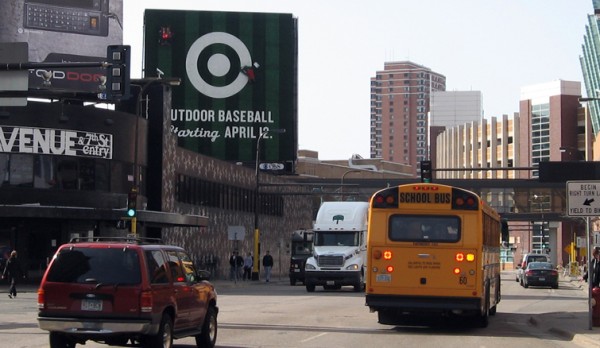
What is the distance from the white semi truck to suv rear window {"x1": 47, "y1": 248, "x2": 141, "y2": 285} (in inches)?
1173

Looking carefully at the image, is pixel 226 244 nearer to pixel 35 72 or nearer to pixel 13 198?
pixel 35 72

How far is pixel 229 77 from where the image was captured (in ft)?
262

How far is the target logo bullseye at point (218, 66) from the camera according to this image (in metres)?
79.8

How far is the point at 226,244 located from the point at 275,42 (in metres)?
16.5

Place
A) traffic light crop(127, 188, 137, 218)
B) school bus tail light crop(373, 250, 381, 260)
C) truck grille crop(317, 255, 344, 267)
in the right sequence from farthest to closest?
truck grille crop(317, 255, 344, 267) → traffic light crop(127, 188, 137, 218) → school bus tail light crop(373, 250, 381, 260)

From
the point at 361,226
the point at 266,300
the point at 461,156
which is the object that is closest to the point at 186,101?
the point at 361,226

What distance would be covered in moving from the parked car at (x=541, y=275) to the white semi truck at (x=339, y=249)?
49.9 feet

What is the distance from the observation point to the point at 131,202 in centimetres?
4225

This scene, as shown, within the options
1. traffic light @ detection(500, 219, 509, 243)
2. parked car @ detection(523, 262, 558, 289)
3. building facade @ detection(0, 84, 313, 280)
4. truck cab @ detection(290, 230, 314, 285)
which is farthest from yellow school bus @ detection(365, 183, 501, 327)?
parked car @ detection(523, 262, 558, 289)

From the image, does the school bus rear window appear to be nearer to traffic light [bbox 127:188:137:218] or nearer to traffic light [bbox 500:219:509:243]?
traffic light [bbox 500:219:509:243]

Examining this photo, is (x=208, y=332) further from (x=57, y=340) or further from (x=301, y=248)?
(x=301, y=248)

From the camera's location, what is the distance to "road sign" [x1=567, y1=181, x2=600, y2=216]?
23.4 m

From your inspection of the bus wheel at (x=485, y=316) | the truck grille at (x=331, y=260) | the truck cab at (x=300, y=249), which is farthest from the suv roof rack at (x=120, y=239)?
the truck cab at (x=300, y=249)

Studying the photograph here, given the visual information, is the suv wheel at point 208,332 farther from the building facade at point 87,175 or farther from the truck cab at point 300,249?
the truck cab at point 300,249
